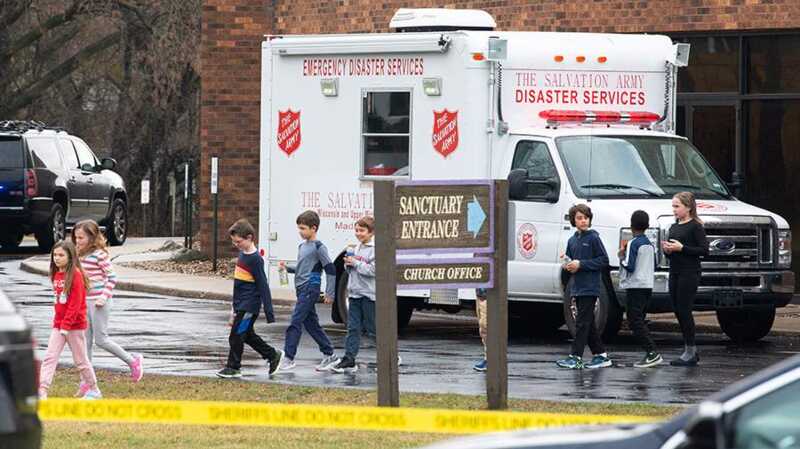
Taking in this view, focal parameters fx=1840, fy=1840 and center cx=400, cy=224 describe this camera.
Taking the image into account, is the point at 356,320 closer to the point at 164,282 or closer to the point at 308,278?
the point at 308,278

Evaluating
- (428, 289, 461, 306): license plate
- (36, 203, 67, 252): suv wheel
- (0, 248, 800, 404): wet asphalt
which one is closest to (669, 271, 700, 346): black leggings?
(0, 248, 800, 404): wet asphalt

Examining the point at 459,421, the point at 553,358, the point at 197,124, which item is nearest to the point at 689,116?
the point at 553,358

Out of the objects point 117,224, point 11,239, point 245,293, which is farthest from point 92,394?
point 117,224

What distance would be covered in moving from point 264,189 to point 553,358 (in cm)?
437

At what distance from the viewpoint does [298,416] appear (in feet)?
37.0

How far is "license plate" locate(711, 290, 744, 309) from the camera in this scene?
1720 cm

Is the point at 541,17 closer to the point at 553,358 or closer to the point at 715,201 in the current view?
the point at 715,201

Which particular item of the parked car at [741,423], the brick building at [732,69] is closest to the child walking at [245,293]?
the brick building at [732,69]

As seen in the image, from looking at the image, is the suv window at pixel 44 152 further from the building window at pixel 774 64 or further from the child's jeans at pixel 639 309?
the child's jeans at pixel 639 309

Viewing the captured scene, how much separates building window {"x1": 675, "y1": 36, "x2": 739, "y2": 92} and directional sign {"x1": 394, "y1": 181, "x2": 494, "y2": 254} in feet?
35.4

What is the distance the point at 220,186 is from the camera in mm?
27844

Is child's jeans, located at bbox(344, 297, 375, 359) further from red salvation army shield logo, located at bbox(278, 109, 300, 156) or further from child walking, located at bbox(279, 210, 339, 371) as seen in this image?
red salvation army shield logo, located at bbox(278, 109, 300, 156)

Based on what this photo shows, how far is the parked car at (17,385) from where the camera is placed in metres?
6.71

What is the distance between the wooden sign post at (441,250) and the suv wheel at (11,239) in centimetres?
2046
